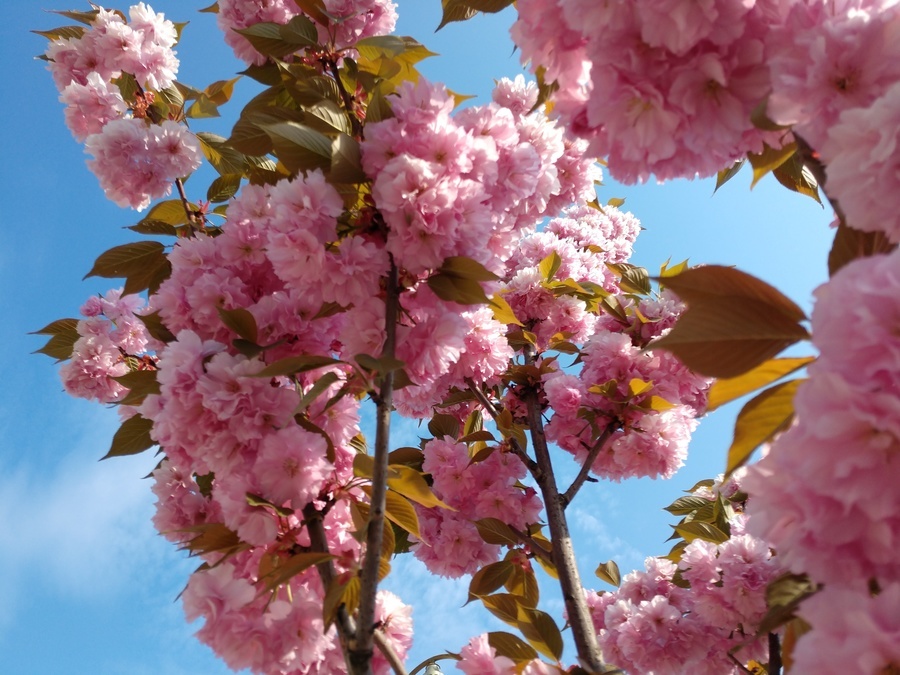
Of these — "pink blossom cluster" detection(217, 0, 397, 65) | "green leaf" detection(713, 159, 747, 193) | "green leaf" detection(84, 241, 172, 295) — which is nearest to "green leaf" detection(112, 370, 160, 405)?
"green leaf" detection(84, 241, 172, 295)

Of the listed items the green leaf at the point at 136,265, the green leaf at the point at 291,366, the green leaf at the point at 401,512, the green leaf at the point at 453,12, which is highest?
the green leaf at the point at 136,265

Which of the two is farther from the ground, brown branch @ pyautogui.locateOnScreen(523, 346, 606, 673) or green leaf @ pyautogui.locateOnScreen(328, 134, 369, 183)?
green leaf @ pyautogui.locateOnScreen(328, 134, 369, 183)

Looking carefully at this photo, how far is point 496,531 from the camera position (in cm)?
234

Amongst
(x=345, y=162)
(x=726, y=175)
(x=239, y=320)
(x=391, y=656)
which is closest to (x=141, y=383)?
(x=239, y=320)

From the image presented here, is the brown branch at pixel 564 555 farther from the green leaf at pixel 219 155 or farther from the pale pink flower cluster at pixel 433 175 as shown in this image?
the green leaf at pixel 219 155

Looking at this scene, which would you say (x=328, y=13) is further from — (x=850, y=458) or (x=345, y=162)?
(x=850, y=458)

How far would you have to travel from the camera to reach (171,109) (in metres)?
2.56

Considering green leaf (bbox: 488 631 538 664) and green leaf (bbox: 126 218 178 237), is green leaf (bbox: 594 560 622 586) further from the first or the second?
green leaf (bbox: 126 218 178 237)

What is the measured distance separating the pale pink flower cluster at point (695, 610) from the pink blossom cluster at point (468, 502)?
23.6 inches

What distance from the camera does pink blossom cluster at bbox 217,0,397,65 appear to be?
1835mm

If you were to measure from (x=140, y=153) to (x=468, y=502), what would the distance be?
167 cm

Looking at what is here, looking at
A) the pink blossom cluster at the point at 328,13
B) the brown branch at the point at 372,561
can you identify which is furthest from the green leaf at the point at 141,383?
the pink blossom cluster at the point at 328,13

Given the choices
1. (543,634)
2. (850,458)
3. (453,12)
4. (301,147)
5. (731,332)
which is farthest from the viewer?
(543,634)

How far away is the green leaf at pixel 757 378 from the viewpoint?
34.8 inches
